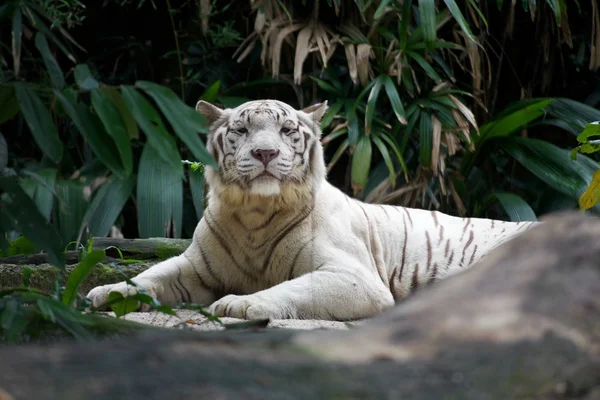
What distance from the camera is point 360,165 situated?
20.9ft

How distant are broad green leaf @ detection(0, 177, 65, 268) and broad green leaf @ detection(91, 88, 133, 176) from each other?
28cm

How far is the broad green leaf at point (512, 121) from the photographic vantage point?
659cm

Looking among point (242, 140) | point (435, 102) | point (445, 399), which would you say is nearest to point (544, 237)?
point (445, 399)

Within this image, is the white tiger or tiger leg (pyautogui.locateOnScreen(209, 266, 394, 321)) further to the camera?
the white tiger

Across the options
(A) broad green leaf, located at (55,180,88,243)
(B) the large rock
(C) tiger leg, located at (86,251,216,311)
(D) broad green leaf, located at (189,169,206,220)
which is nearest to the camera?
(B) the large rock

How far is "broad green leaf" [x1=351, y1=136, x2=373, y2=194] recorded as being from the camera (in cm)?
629

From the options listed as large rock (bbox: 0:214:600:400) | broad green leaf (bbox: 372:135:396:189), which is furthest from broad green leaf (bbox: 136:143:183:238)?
large rock (bbox: 0:214:600:400)

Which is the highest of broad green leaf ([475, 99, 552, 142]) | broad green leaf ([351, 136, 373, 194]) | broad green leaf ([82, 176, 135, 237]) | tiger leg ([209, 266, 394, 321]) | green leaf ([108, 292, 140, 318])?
broad green leaf ([475, 99, 552, 142])

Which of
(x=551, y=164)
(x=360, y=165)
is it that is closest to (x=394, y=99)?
(x=360, y=165)

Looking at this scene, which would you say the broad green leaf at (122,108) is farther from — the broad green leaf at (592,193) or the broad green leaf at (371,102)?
the broad green leaf at (371,102)

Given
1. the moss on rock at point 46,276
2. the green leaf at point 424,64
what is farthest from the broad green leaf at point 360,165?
the moss on rock at point 46,276

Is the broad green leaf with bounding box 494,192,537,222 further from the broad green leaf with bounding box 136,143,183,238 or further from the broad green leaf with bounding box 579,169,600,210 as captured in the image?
the broad green leaf with bounding box 579,169,600,210

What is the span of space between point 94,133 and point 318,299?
6.24 ft

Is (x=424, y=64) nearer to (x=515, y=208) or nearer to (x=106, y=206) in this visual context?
(x=515, y=208)
